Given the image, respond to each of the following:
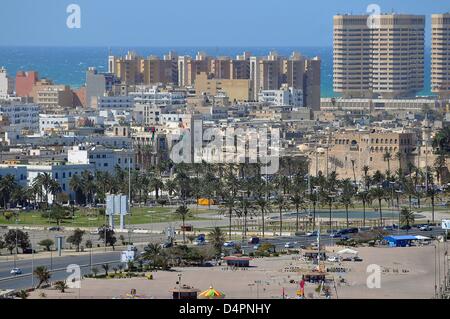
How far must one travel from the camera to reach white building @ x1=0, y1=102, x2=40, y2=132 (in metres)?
111

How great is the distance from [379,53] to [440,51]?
5.92 metres

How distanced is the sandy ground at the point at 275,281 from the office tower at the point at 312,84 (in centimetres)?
8591

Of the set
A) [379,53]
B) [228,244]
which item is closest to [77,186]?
[228,244]

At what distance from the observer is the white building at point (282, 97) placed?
132 metres

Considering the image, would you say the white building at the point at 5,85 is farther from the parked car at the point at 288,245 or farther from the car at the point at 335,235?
the parked car at the point at 288,245

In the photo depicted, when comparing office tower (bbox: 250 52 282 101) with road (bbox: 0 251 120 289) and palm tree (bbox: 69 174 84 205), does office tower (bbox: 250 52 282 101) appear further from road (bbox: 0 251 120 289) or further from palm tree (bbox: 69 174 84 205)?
road (bbox: 0 251 120 289)

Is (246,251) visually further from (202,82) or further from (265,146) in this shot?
(202,82)

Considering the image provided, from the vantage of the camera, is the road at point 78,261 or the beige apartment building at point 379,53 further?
the beige apartment building at point 379,53

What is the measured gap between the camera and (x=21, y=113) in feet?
370

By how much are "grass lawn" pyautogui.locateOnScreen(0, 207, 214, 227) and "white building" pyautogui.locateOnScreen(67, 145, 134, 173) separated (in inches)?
372

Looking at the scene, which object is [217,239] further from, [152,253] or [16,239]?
[16,239]

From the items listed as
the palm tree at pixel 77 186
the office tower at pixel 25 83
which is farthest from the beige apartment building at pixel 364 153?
the office tower at pixel 25 83

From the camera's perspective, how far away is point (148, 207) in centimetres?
7144

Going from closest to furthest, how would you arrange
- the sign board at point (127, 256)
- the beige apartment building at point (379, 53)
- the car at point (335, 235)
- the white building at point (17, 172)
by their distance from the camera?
the sign board at point (127, 256) → the car at point (335, 235) → the white building at point (17, 172) → the beige apartment building at point (379, 53)
